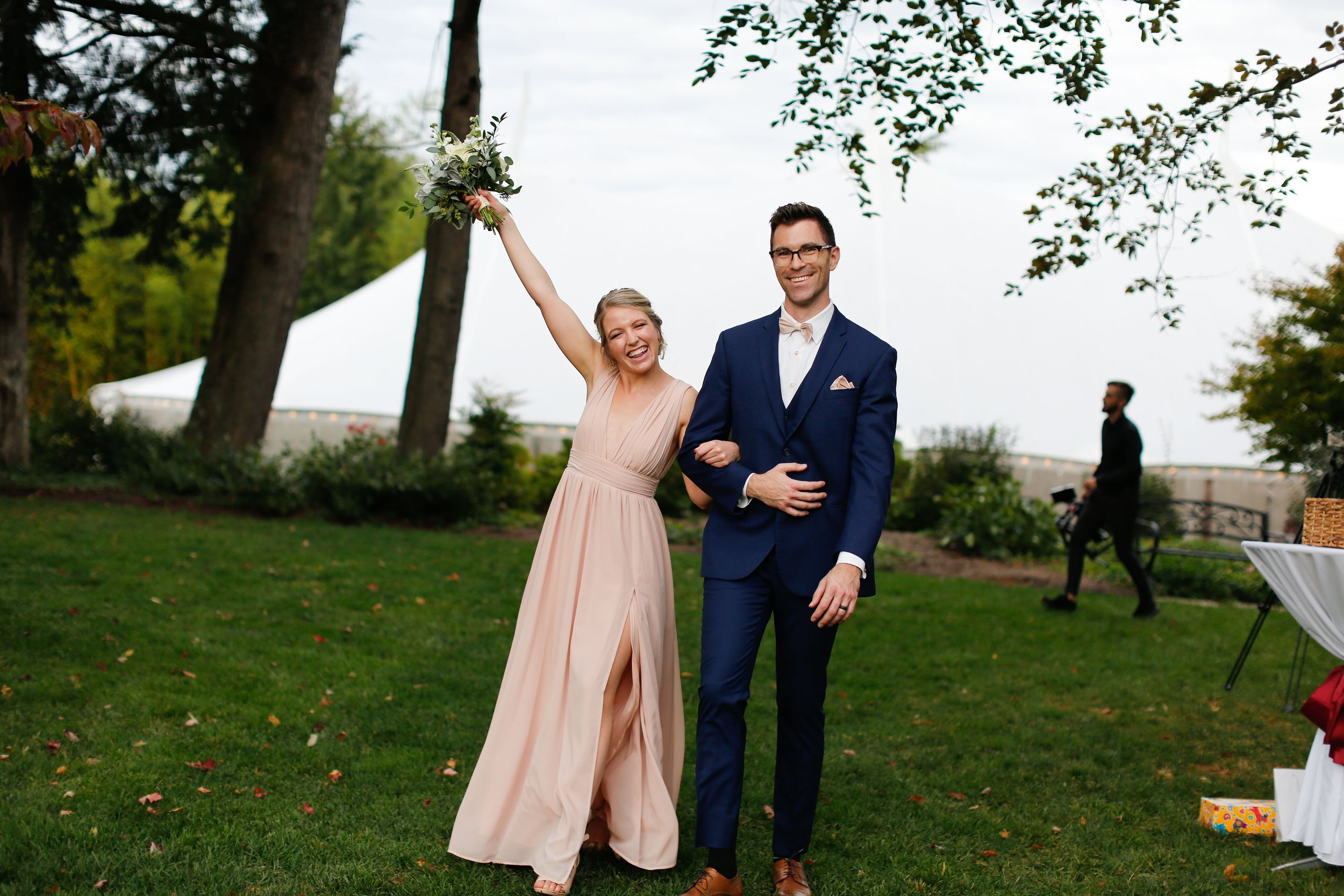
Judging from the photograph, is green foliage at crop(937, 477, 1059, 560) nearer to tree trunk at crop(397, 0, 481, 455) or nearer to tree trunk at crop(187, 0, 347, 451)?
tree trunk at crop(397, 0, 481, 455)

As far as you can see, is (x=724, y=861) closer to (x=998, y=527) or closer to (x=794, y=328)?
(x=794, y=328)

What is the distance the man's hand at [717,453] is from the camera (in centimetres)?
338

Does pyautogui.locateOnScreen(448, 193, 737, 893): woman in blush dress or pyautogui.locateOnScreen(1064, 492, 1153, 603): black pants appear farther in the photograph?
pyautogui.locateOnScreen(1064, 492, 1153, 603): black pants

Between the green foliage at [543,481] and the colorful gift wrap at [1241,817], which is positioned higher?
the green foliage at [543,481]

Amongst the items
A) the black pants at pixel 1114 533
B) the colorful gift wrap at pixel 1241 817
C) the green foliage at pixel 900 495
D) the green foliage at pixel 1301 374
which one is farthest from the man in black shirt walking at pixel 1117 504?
the green foliage at pixel 900 495

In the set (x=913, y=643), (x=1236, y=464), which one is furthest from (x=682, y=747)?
(x=1236, y=464)

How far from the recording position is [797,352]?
11.5ft

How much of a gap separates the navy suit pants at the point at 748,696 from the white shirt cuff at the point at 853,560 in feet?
0.73

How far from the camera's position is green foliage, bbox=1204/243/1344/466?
11.9 m

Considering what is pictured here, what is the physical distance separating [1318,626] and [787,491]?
2.14 m

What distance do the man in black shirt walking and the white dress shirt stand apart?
6213 millimetres

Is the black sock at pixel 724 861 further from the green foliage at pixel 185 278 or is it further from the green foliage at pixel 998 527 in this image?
the green foliage at pixel 185 278

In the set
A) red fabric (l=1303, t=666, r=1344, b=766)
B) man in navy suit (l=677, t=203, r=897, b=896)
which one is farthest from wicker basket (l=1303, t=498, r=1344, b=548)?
man in navy suit (l=677, t=203, r=897, b=896)

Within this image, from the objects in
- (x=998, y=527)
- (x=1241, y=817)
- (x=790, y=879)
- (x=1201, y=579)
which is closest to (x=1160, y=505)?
(x=998, y=527)
